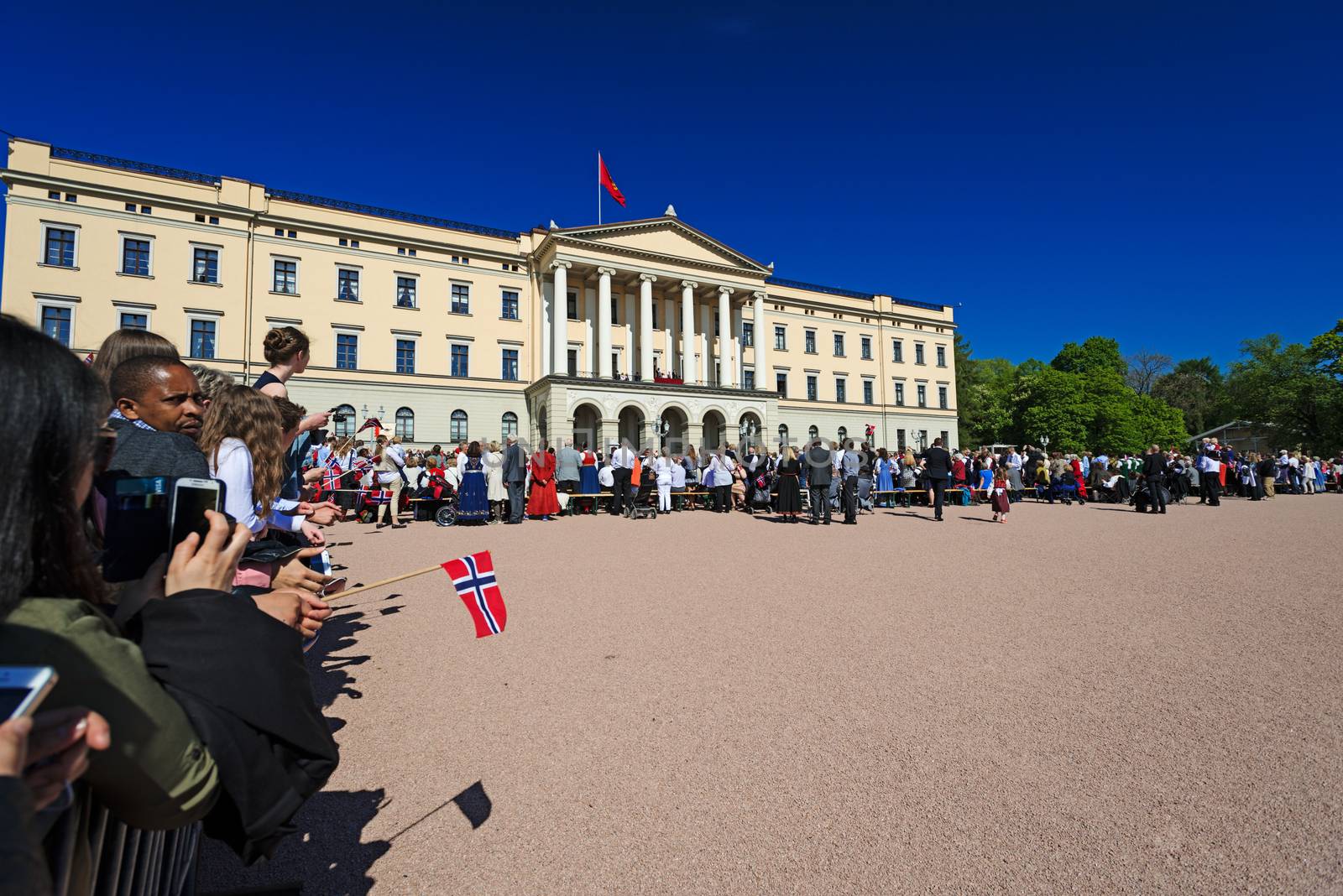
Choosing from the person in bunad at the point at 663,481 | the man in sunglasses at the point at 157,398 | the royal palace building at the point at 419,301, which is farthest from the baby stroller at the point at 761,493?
the royal palace building at the point at 419,301

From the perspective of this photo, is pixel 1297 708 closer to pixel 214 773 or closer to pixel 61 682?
pixel 214 773

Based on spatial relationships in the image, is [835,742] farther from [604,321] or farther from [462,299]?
[462,299]

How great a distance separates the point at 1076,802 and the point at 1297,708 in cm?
199

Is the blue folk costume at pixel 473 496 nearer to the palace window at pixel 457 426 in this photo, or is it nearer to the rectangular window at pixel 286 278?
the palace window at pixel 457 426

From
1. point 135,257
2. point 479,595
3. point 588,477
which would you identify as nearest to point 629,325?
point 588,477

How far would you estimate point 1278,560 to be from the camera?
8383 millimetres

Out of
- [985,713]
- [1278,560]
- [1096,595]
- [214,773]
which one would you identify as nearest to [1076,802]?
[985,713]

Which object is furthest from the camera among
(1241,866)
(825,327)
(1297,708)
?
(825,327)

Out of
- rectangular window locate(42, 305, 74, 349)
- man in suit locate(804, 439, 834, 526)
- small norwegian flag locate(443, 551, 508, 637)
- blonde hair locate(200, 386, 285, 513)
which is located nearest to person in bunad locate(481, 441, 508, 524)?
man in suit locate(804, 439, 834, 526)

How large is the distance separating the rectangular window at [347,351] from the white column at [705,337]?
20689 mm

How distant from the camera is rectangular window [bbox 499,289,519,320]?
38469 mm

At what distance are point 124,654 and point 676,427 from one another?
38.7m

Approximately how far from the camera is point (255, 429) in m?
3.40

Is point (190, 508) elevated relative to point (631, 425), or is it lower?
lower
